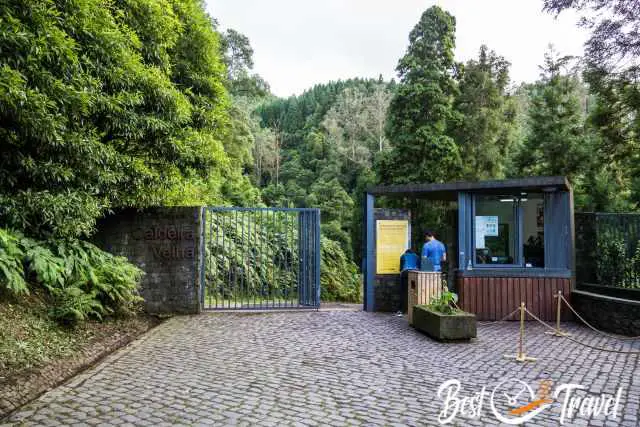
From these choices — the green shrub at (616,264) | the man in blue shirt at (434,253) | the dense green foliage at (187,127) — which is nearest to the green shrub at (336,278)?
the dense green foliage at (187,127)

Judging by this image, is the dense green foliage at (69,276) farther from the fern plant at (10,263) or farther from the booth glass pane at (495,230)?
the booth glass pane at (495,230)

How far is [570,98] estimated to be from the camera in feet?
80.4

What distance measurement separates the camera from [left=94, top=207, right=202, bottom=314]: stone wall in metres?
10.2

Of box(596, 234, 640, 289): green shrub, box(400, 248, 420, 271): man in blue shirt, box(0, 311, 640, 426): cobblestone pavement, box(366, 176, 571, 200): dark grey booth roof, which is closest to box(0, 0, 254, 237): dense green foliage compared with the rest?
box(0, 311, 640, 426): cobblestone pavement

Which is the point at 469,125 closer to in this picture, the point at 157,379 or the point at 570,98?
the point at 570,98

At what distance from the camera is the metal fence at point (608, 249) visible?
10.6 metres

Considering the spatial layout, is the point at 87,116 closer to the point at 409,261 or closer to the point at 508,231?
the point at 409,261

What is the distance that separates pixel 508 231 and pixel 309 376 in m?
6.20

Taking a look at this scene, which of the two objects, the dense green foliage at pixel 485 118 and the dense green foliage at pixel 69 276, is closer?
the dense green foliage at pixel 69 276

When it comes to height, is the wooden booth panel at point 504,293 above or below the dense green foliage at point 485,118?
below

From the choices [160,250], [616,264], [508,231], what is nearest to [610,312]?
[508,231]

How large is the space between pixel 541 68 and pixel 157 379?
2664 cm

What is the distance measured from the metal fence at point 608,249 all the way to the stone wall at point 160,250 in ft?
28.8

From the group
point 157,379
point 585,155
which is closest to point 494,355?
point 157,379
